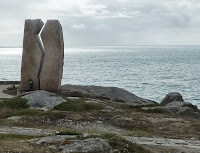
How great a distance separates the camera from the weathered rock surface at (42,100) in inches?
1025

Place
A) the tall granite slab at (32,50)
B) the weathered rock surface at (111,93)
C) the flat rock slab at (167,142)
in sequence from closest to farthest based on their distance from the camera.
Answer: the flat rock slab at (167,142) < the tall granite slab at (32,50) < the weathered rock surface at (111,93)

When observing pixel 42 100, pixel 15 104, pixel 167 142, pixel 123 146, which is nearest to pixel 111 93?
pixel 42 100

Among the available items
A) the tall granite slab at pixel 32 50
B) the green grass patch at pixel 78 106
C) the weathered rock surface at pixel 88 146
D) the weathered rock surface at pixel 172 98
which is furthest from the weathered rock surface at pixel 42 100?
the weathered rock surface at pixel 88 146

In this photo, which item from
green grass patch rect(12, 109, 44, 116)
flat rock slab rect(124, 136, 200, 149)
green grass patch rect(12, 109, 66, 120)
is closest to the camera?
flat rock slab rect(124, 136, 200, 149)

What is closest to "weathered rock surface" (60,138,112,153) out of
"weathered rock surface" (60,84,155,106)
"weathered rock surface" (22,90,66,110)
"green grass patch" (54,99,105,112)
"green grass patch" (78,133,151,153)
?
"green grass patch" (78,133,151,153)

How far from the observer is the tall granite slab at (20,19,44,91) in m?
32.6

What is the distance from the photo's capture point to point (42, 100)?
26734 millimetres

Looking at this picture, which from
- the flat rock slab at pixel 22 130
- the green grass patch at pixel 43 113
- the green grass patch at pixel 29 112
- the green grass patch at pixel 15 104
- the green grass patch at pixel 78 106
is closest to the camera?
the flat rock slab at pixel 22 130

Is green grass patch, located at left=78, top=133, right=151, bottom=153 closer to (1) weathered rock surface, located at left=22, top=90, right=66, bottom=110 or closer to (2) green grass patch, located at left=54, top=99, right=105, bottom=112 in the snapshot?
(2) green grass patch, located at left=54, top=99, right=105, bottom=112

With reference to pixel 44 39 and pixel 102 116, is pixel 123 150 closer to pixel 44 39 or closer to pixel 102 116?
pixel 102 116

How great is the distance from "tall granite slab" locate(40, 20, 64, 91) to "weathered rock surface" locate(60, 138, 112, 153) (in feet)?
65.9

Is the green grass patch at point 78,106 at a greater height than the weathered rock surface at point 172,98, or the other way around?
the green grass patch at point 78,106

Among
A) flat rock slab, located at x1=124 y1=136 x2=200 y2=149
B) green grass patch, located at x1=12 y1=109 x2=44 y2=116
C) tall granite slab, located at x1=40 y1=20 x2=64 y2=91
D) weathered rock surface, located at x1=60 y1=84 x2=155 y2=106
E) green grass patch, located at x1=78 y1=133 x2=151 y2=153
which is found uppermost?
tall granite slab, located at x1=40 y1=20 x2=64 y2=91

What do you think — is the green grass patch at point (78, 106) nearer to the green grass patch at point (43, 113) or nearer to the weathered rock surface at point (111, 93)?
the green grass patch at point (43, 113)
